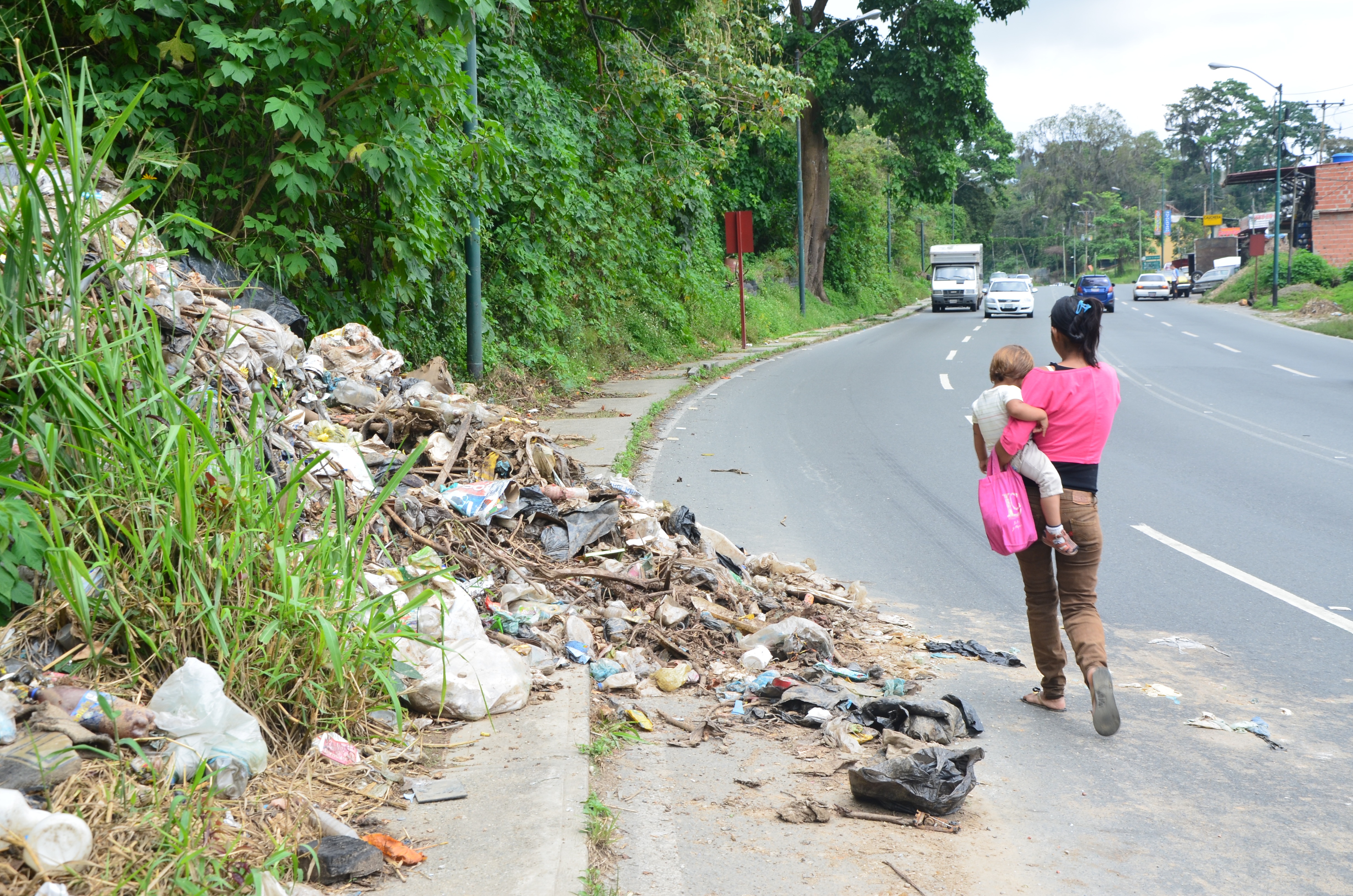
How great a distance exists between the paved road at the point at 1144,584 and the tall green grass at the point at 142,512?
2.43 meters

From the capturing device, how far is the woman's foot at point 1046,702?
4.89 m

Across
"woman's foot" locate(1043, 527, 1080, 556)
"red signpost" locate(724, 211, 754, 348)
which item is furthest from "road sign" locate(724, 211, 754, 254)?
"woman's foot" locate(1043, 527, 1080, 556)

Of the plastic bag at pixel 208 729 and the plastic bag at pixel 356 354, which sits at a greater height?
the plastic bag at pixel 356 354

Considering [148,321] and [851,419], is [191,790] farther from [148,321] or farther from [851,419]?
[851,419]

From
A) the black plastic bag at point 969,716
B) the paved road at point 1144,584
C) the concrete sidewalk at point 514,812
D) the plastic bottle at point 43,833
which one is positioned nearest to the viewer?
the plastic bottle at point 43,833

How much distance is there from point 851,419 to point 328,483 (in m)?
10.0

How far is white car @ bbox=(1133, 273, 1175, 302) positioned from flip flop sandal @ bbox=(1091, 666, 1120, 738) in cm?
6004

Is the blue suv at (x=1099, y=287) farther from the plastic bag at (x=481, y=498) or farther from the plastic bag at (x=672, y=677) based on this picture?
the plastic bag at (x=672, y=677)

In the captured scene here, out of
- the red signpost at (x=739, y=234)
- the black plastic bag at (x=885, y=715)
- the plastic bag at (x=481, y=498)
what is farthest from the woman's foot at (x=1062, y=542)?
the red signpost at (x=739, y=234)

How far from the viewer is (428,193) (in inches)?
369

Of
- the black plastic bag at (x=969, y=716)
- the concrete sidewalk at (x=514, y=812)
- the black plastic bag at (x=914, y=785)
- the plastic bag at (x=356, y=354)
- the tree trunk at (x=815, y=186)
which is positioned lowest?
the black plastic bag at (x=969, y=716)

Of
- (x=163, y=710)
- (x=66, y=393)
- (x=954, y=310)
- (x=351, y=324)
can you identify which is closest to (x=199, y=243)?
(x=351, y=324)

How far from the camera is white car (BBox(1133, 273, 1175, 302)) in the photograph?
194 ft

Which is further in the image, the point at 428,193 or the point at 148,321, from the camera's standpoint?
the point at 428,193
